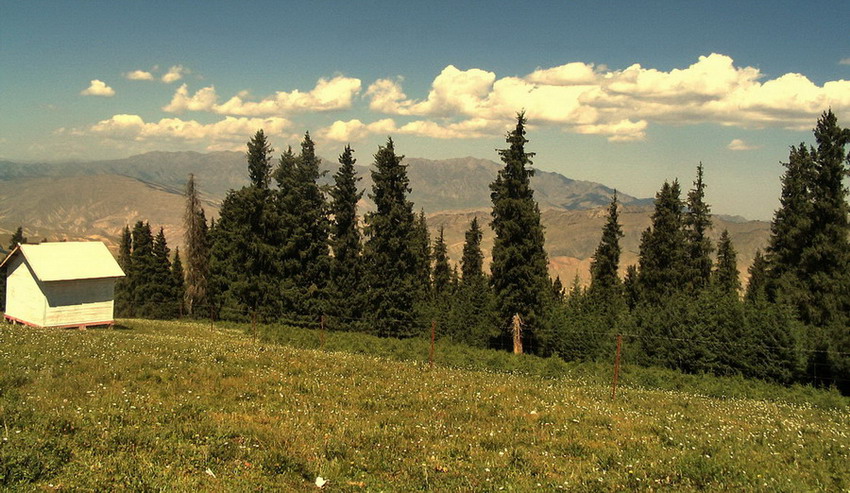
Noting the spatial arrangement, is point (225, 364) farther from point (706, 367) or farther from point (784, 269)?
point (784, 269)

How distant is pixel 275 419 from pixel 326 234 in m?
44.0

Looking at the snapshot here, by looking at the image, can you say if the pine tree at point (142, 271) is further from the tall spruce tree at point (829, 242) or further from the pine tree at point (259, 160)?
the tall spruce tree at point (829, 242)

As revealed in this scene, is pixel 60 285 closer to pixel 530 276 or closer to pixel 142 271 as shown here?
pixel 530 276

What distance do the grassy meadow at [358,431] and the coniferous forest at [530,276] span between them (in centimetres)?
1237

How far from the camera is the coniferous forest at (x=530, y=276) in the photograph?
3947cm

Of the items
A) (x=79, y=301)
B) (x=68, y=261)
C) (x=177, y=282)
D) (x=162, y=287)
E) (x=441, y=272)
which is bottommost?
(x=177, y=282)

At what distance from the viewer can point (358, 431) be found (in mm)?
12602

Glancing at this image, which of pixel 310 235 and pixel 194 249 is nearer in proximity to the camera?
pixel 310 235

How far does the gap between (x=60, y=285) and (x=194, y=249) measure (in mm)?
26289

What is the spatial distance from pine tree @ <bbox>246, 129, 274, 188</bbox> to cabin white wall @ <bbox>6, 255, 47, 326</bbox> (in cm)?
2341

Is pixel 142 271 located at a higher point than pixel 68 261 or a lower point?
lower

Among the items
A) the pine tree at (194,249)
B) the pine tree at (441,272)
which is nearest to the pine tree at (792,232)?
the pine tree at (441,272)

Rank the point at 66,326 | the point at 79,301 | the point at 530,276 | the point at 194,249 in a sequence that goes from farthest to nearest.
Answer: the point at 194,249 → the point at 530,276 → the point at 79,301 → the point at 66,326

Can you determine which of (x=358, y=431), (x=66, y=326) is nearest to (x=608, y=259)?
(x=66, y=326)
